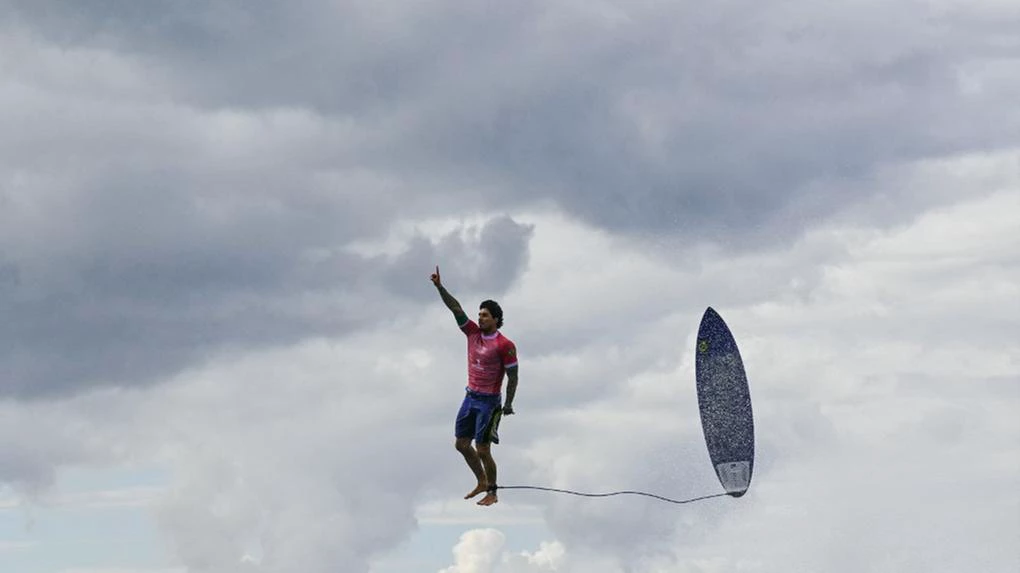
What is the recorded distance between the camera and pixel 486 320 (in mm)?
34594

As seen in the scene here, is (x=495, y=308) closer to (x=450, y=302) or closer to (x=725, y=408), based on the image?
(x=450, y=302)

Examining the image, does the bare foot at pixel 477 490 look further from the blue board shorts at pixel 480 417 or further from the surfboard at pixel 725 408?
the surfboard at pixel 725 408

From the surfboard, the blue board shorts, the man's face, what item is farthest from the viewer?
the surfboard

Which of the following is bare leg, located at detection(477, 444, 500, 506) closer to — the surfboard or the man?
the man

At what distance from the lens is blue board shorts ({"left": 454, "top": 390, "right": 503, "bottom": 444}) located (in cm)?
3562

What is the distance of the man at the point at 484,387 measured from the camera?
3503 cm

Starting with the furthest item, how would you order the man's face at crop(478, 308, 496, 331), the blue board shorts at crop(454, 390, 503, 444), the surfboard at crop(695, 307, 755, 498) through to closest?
the surfboard at crop(695, 307, 755, 498), the blue board shorts at crop(454, 390, 503, 444), the man's face at crop(478, 308, 496, 331)

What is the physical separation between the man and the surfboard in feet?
35.4

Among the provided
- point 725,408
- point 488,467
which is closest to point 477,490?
point 488,467

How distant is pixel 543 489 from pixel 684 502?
170 inches

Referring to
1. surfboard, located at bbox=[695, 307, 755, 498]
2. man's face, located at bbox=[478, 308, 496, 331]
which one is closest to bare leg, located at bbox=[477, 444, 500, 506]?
man's face, located at bbox=[478, 308, 496, 331]

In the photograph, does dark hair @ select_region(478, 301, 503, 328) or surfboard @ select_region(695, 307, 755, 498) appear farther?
surfboard @ select_region(695, 307, 755, 498)

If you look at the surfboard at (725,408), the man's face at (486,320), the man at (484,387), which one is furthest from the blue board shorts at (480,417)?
the surfboard at (725,408)

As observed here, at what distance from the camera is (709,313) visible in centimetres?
4562
